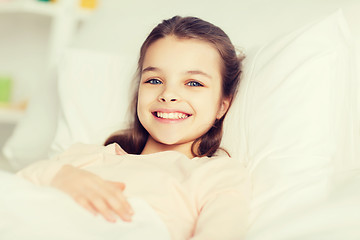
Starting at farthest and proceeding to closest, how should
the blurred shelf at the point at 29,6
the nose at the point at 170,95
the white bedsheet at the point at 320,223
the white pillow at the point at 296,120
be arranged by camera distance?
the blurred shelf at the point at 29,6, the nose at the point at 170,95, the white pillow at the point at 296,120, the white bedsheet at the point at 320,223

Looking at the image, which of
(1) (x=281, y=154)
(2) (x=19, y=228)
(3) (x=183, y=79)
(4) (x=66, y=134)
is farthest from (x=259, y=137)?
(4) (x=66, y=134)

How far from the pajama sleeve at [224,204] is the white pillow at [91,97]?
41 cm

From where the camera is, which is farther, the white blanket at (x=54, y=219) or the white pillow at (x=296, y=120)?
the white pillow at (x=296, y=120)

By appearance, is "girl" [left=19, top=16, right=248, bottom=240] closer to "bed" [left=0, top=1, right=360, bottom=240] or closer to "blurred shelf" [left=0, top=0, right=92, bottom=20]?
"bed" [left=0, top=1, right=360, bottom=240]

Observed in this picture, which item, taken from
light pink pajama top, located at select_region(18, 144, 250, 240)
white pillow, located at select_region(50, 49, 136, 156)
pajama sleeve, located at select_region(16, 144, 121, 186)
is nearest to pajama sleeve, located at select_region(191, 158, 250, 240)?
light pink pajama top, located at select_region(18, 144, 250, 240)

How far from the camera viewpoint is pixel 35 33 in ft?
7.07

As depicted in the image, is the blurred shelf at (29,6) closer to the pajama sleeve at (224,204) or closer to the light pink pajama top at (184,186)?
the light pink pajama top at (184,186)

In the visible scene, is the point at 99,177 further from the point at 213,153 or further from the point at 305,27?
the point at 305,27

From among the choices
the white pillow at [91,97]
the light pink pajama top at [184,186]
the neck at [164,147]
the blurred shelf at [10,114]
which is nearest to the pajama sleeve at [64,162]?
the light pink pajama top at [184,186]

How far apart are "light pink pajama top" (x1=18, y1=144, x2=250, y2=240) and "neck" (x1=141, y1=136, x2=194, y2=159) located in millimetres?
89

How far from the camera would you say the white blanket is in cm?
58

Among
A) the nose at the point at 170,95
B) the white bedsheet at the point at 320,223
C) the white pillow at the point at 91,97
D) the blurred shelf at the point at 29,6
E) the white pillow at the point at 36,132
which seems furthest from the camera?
the blurred shelf at the point at 29,6

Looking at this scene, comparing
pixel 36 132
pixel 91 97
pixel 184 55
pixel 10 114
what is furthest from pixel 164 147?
pixel 10 114

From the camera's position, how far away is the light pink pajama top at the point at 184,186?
644mm
